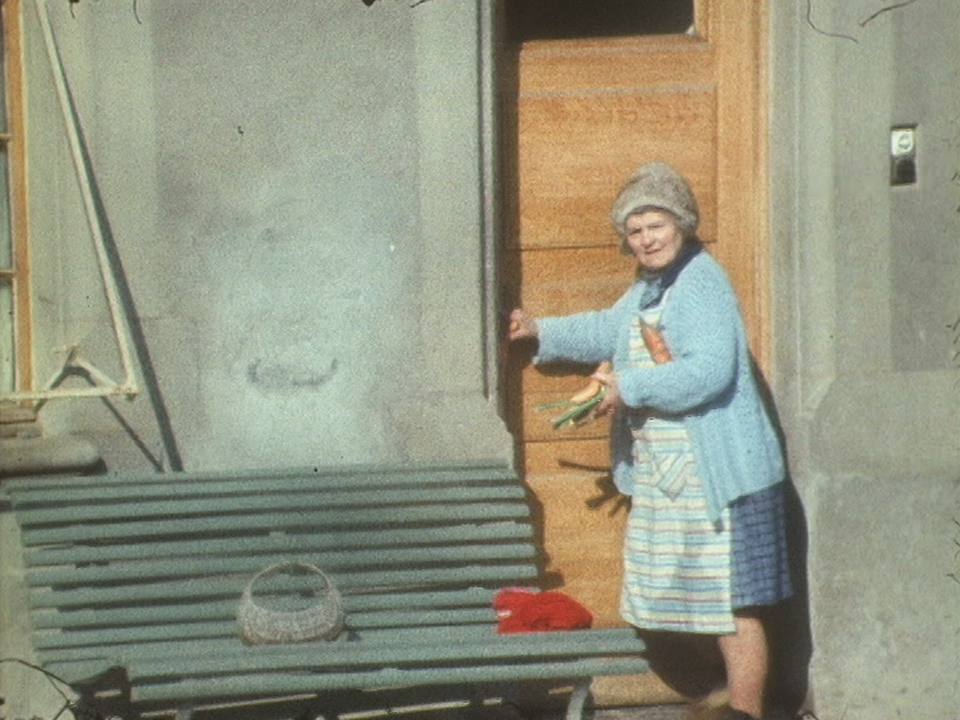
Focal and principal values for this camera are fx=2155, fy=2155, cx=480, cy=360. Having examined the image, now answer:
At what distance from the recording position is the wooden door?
695 centimetres

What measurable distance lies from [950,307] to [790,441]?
2.17 feet

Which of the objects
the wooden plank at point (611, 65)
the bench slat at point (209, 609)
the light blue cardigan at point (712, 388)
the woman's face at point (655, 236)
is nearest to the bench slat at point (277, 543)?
the bench slat at point (209, 609)

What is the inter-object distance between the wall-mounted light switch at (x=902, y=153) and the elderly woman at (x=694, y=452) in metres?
A: 0.67

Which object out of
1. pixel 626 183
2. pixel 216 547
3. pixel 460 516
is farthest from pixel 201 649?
pixel 626 183

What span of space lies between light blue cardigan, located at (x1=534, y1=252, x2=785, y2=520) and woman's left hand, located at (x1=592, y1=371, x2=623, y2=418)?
0.06m

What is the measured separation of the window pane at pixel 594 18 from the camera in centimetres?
700

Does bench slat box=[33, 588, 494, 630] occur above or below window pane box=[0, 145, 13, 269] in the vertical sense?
below

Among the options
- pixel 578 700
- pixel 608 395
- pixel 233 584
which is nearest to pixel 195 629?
pixel 233 584

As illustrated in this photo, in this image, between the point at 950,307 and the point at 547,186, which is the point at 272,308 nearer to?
the point at 547,186

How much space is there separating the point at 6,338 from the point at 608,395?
1.91 meters

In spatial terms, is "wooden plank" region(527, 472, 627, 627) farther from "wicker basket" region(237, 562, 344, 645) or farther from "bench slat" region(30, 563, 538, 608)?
"wicker basket" region(237, 562, 344, 645)

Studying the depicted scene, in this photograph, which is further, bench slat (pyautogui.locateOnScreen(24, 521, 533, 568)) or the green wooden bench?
bench slat (pyautogui.locateOnScreen(24, 521, 533, 568))

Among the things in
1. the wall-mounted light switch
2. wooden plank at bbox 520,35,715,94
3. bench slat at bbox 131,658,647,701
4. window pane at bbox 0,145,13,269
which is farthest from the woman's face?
window pane at bbox 0,145,13,269

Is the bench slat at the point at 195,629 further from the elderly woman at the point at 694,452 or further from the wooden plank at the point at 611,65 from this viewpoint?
the wooden plank at the point at 611,65
